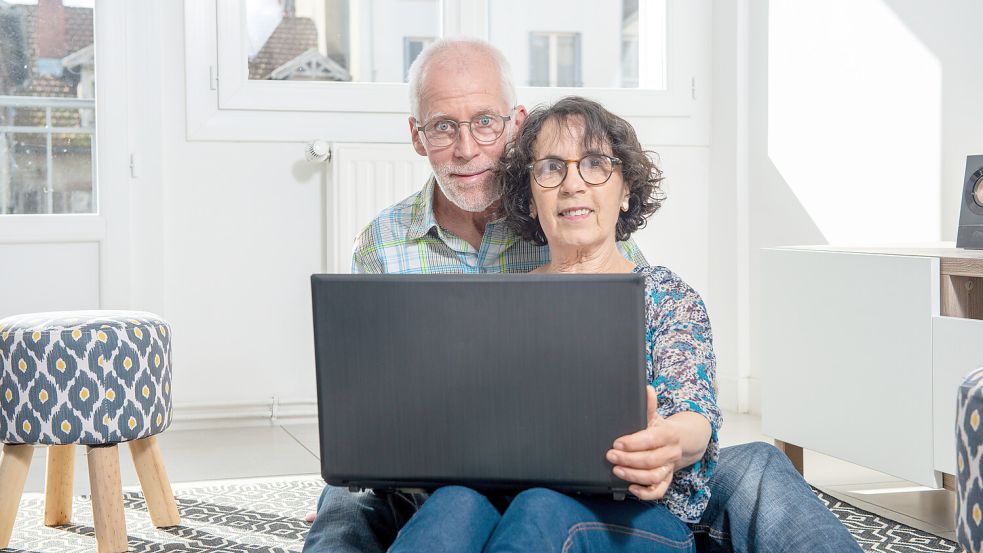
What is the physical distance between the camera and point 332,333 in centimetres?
116

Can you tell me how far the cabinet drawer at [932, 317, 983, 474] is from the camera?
2162mm

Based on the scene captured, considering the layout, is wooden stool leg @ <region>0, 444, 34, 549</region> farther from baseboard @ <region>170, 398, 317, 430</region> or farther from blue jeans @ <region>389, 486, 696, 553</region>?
blue jeans @ <region>389, 486, 696, 553</region>

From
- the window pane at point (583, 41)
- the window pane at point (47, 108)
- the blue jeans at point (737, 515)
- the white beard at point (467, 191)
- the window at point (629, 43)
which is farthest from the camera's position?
the window at point (629, 43)

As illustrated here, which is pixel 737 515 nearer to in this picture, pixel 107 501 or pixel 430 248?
pixel 430 248

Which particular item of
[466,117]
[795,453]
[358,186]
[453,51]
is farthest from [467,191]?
[358,186]

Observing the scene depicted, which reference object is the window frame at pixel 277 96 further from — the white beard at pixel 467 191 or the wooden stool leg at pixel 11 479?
the white beard at pixel 467 191

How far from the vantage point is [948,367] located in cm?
222

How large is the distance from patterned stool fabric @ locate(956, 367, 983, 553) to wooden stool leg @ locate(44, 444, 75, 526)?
1.96 m

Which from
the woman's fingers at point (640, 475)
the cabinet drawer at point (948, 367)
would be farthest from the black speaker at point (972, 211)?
the woman's fingers at point (640, 475)

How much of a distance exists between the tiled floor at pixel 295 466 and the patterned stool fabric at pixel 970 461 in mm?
1210

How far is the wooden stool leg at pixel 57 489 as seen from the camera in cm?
243

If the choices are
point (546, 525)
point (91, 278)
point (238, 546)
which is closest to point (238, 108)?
point (91, 278)

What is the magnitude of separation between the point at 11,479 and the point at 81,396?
0.26 metres

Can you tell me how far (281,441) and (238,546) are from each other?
1122 millimetres
